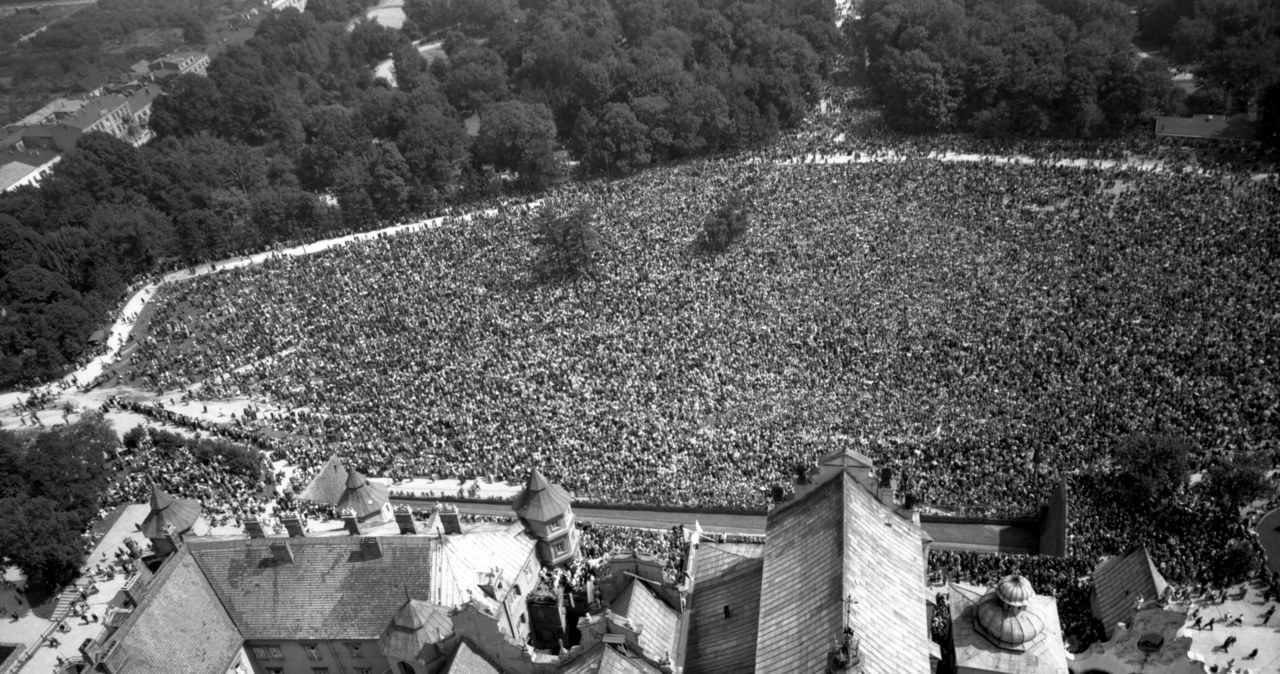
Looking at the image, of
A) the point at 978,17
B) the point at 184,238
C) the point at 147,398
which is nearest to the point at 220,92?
the point at 184,238

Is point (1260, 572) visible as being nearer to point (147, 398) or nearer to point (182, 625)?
point (182, 625)

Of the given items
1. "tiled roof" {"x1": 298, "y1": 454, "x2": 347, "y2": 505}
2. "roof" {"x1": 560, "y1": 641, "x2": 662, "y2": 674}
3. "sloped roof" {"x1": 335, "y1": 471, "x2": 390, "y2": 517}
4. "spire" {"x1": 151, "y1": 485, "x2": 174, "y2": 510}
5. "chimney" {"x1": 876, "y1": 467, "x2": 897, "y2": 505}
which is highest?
"chimney" {"x1": 876, "y1": 467, "x2": 897, "y2": 505}

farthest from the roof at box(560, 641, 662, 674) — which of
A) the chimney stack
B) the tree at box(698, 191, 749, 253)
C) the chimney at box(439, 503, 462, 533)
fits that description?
the tree at box(698, 191, 749, 253)

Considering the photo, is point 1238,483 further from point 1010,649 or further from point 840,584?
point 840,584

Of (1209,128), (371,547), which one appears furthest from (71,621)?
(1209,128)

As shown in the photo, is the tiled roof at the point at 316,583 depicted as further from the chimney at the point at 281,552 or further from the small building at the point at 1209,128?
the small building at the point at 1209,128

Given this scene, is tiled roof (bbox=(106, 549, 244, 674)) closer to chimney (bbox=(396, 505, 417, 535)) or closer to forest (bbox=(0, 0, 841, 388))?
chimney (bbox=(396, 505, 417, 535))
